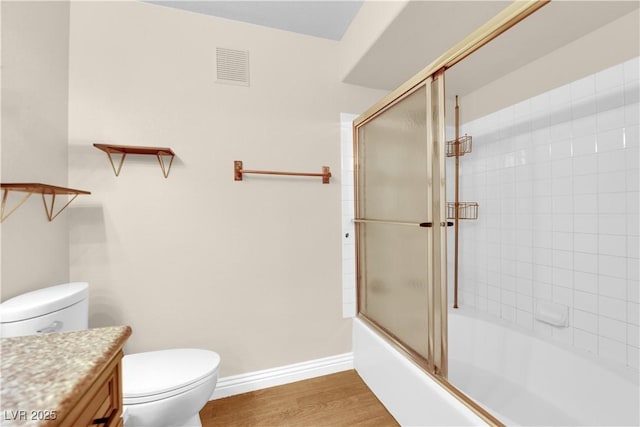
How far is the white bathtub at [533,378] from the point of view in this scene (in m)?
1.26

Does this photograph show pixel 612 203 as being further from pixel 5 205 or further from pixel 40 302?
pixel 5 205

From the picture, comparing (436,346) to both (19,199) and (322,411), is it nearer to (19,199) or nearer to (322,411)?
(322,411)

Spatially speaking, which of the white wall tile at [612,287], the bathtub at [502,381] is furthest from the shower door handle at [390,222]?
the white wall tile at [612,287]

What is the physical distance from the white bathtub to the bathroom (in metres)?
0.82

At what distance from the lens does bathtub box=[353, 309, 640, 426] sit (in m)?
1.23

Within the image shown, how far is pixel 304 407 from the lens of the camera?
1.59 metres

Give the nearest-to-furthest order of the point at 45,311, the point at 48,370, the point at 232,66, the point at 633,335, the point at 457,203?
the point at 48,370 → the point at 45,311 → the point at 633,335 → the point at 232,66 → the point at 457,203

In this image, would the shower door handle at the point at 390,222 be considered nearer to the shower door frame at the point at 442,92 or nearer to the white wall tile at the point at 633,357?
the shower door frame at the point at 442,92

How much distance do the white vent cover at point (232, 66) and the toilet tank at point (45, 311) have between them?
136 centimetres

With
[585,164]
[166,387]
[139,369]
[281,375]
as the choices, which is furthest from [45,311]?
[585,164]

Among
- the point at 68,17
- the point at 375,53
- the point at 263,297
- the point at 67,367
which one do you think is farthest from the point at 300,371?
the point at 68,17

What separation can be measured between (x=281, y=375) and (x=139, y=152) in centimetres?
161

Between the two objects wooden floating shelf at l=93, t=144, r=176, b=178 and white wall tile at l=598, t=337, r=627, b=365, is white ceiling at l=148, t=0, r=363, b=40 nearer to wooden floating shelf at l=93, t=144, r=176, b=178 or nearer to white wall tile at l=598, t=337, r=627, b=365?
wooden floating shelf at l=93, t=144, r=176, b=178

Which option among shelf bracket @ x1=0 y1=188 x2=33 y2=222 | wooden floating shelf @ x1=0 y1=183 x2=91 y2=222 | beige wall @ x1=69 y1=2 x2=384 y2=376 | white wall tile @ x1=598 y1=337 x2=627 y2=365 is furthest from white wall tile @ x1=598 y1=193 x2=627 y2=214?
shelf bracket @ x1=0 y1=188 x2=33 y2=222
